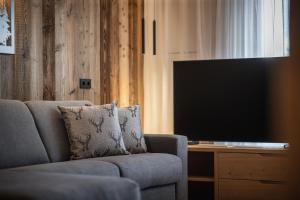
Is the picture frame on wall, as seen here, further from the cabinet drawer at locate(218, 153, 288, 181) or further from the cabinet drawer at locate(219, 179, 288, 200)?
the cabinet drawer at locate(219, 179, 288, 200)

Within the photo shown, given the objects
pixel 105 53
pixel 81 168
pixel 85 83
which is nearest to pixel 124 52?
pixel 105 53

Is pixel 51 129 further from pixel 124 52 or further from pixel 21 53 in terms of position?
pixel 124 52

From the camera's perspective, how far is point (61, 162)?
2768mm

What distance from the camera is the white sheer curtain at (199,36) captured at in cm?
423

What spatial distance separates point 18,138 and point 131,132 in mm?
993

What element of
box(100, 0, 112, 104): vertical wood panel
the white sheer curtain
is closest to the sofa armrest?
box(100, 0, 112, 104): vertical wood panel

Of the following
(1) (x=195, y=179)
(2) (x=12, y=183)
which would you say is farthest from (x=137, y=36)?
(2) (x=12, y=183)

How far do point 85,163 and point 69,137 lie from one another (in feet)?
1.57

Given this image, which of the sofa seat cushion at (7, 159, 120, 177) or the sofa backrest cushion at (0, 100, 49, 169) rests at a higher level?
the sofa backrest cushion at (0, 100, 49, 169)

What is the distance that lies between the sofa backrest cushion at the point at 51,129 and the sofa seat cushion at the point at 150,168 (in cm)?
30

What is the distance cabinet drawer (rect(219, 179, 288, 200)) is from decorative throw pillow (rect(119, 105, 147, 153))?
35.7 inches

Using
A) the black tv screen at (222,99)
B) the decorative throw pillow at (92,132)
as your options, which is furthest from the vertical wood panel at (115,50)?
the decorative throw pillow at (92,132)

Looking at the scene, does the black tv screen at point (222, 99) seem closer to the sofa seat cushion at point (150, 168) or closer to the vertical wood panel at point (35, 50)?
the sofa seat cushion at point (150, 168)

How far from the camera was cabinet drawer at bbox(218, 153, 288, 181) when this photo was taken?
3.77m
